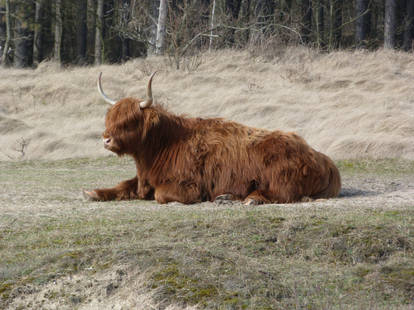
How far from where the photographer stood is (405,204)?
830 cm

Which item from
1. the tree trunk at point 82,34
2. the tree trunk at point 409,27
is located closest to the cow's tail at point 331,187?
the tree trunk at point 409,27

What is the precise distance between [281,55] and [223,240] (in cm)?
1871

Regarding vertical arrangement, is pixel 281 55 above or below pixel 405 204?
above

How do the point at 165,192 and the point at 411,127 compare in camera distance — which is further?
the point at 411,127

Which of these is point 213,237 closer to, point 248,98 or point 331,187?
point 331,187

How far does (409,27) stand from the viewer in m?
34.2

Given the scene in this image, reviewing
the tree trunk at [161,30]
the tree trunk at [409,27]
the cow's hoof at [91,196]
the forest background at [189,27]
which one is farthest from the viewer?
the tree trunk at [409,27]

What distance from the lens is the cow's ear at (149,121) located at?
940cm

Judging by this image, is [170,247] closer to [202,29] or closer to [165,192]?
[165,192]

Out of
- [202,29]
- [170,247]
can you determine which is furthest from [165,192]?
[202,29]

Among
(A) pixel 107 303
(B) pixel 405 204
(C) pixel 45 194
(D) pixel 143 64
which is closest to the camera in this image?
(A) pixel 107 303

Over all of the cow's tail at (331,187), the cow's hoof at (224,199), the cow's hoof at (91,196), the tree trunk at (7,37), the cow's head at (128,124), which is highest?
the tree trunk at (7,37)

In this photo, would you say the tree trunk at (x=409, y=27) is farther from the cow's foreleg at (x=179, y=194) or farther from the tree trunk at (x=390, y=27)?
the cow's foreleg at (x=179, y=194)

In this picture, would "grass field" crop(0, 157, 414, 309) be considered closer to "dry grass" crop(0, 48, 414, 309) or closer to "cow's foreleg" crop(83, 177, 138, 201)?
"dry grass" crop(0, 48, 414, 309)
